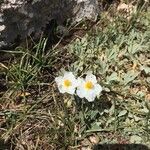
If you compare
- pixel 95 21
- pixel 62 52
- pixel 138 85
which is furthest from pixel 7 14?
pixel 138 85

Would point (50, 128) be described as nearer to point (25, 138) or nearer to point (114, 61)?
point (25, 138)

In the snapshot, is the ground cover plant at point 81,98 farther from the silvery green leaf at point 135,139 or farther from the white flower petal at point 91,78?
the white flower petal at point 91,78

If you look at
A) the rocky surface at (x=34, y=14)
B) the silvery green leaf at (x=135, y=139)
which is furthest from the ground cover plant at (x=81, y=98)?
the rocky surface at (x=34, y=14)

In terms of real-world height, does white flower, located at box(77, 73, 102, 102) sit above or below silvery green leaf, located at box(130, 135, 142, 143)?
above

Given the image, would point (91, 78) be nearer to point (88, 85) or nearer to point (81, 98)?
point (88, 85)

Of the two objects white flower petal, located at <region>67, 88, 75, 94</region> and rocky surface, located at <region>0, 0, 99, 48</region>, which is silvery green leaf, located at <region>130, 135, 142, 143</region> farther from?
rocky surface, located at <region>0, 0, 99, 48</region>

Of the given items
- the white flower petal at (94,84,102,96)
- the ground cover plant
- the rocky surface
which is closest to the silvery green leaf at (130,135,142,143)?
the ground cover plant

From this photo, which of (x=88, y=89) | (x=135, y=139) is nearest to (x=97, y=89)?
(x=88, y=89)

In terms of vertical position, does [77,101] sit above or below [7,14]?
below
